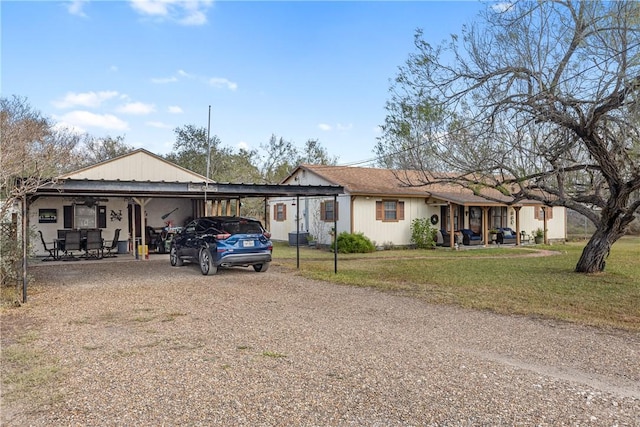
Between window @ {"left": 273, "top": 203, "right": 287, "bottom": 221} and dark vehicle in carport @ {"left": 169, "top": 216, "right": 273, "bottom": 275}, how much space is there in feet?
43.8

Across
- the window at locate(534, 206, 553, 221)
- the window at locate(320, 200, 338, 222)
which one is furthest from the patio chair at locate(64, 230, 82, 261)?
the window at locate(534, 206, 553, 221)

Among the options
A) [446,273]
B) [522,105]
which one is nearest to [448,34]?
[522,105]

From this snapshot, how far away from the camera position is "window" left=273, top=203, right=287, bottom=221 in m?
26.2

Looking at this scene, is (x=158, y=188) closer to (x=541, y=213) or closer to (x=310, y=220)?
(x=310, y=220)

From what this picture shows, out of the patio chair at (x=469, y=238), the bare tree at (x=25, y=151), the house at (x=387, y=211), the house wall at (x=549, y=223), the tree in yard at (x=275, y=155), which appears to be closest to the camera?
the bare tree at (x=25, y=151)

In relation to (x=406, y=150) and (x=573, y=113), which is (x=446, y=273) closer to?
(x=406, y=150)

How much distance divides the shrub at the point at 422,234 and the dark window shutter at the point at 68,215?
1480cm

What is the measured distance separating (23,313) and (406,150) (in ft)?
32.3

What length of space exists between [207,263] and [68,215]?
932 cm

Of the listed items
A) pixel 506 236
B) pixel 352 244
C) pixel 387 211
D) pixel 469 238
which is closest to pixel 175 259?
pixel 352 244

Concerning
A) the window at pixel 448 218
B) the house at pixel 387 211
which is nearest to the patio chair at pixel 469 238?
the house at pixel 387 211

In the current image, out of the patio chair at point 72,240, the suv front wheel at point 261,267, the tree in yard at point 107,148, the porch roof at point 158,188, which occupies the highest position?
the tree in yard at point 107,148

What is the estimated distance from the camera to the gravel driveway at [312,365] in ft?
11.7

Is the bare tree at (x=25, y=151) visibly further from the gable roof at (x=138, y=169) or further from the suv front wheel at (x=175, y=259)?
the suv front wheel at (x=175, y=259)
